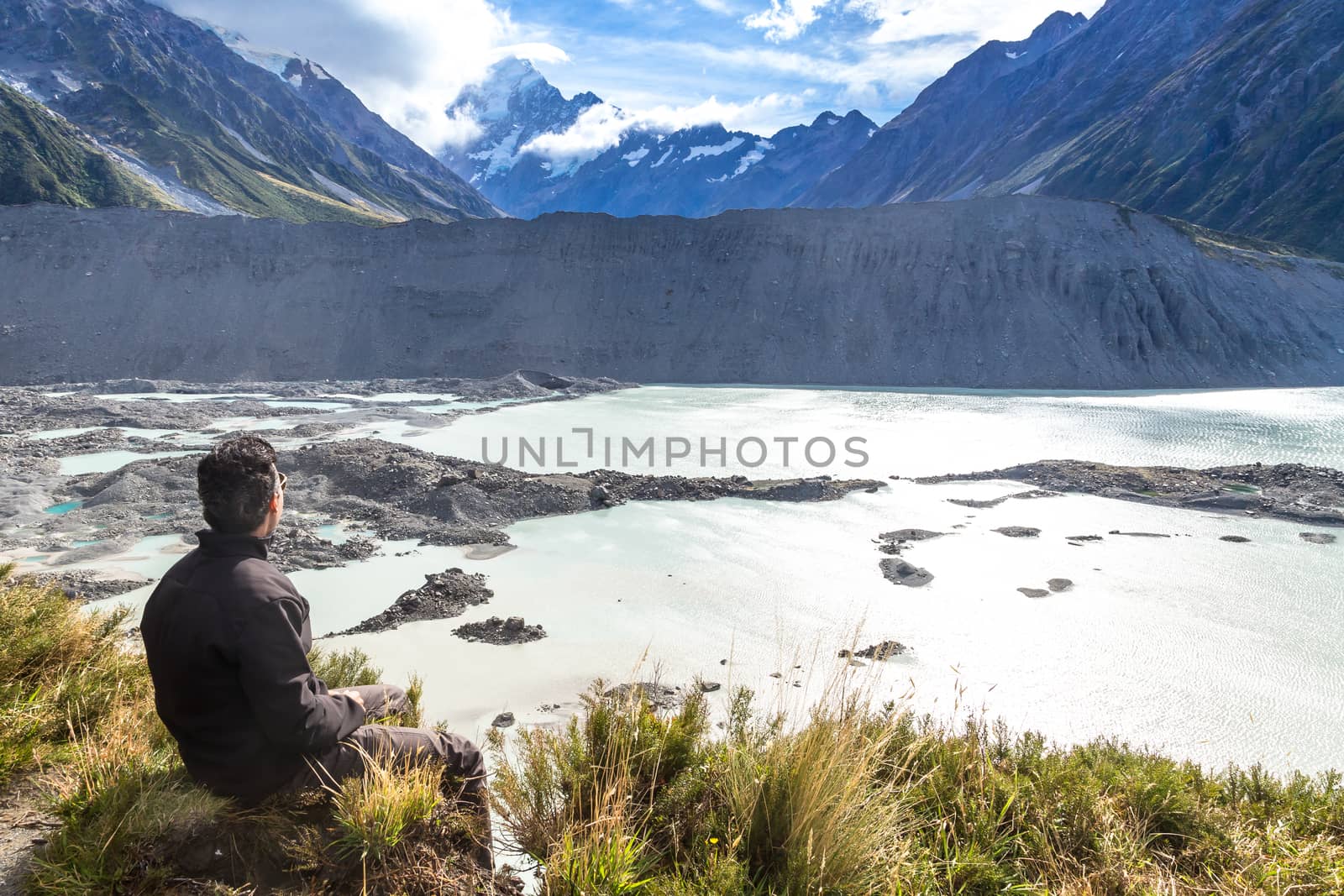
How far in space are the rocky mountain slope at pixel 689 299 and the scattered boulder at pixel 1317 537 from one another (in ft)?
88.4

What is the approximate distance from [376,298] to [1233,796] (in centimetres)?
4530

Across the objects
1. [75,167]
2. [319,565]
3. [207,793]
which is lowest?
[319,565]

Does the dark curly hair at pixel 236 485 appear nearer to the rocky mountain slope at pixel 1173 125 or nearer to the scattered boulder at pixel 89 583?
the scattered boulder at pixel 89 583

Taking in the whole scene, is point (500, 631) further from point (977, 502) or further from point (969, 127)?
point (969, 127)

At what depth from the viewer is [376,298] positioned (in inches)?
1686

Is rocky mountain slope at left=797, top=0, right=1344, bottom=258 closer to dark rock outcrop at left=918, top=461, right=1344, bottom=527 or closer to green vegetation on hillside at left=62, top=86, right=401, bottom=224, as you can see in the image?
dark rock outcrop at left=918, top=461, right=1344, bottom=527

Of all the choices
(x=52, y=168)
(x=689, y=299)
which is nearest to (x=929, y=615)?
(x=689, y=299)

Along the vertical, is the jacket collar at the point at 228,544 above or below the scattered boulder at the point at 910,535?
above

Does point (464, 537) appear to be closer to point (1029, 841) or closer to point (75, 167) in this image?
point (1029, 841)

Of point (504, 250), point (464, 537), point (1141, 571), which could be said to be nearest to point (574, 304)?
point (504, 250)

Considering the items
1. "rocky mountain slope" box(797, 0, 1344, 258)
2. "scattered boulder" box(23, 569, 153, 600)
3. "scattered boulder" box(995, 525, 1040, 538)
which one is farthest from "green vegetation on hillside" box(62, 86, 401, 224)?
"scattered boulder" box(995, 525, 1040, 538)

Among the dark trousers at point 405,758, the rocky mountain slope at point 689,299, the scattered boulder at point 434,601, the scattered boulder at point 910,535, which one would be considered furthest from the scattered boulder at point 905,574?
the rocky mountain slope at point 689,299

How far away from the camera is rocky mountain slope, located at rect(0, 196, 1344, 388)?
123 feet

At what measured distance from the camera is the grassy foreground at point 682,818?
2525mm
